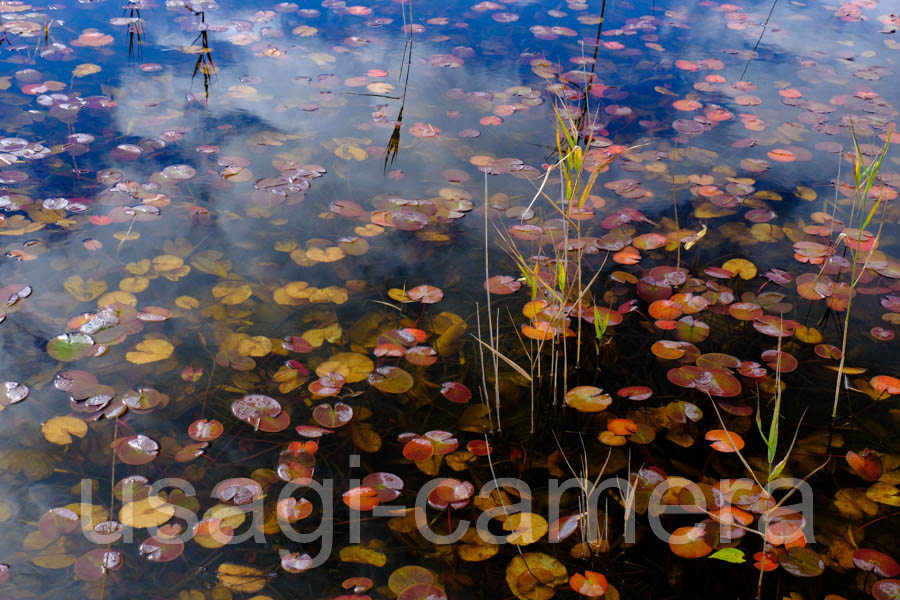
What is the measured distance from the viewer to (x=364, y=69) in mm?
3623

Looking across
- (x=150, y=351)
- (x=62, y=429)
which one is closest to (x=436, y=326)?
(x=150, y=351)

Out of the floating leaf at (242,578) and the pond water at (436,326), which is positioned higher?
the pond water at (436,326)

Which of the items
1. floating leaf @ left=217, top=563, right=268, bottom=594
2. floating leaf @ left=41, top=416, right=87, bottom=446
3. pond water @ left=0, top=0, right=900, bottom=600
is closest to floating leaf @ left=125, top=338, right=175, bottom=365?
pond water @ left=0, top=0, right=900, bottom=600

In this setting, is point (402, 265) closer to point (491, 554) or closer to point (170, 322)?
point (170, 322)

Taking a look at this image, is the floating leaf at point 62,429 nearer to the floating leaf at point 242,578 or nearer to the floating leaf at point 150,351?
the floating leaf at point 150,351

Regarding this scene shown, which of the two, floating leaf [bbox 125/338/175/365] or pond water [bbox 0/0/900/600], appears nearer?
pond water [bbox 0/0/900/600]

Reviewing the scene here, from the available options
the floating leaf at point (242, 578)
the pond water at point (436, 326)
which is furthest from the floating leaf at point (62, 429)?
the floating leaf at point (242, 578)

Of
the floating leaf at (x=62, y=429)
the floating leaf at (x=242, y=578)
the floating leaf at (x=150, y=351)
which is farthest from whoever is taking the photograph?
the floating leaf at (x=150, y=351)

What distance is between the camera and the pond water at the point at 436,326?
1511mm

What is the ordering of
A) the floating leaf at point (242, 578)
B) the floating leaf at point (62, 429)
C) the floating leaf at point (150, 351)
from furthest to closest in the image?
the floating leaf at point (150, 351) < the floating leaf at point (62, 429) < the floating leaf at point (242, 578)

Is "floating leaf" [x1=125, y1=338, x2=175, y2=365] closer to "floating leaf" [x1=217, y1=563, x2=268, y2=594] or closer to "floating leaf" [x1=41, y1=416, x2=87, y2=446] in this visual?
"floating leaf" [x1=41, y1=416, x2=87, y2=446]

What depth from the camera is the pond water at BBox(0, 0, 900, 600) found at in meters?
1.51

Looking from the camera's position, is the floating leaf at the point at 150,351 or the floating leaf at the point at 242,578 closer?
the floating leaf at the point at 242,578

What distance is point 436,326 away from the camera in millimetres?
2107
